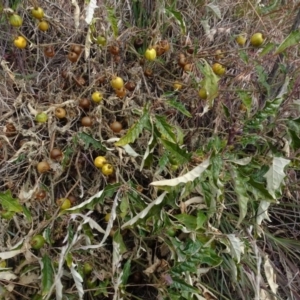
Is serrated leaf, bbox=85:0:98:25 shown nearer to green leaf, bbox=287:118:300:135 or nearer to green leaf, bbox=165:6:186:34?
green leaf, bbox=165:6:186:34

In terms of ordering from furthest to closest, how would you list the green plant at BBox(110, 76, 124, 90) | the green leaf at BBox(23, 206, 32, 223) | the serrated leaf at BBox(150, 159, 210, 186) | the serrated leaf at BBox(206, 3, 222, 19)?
the serrated leaf at BBox(206, 3, 222, 19) < the green plant at BBox(110, 76, 124, 90) < the green leaf at BBox(23, 206, 32, 223) < the serrated leaf at BBox(150, 159, 210, 186)

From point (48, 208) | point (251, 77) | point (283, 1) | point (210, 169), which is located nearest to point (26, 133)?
point (48, 208)

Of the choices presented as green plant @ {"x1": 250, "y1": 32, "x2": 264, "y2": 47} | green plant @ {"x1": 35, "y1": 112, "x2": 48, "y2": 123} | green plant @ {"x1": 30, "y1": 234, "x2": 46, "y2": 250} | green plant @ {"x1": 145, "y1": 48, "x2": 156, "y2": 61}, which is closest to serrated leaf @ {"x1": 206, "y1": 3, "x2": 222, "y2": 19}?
green plant @ {"x1": 250, "y1": 32, "x2": 264, "y2": 47}

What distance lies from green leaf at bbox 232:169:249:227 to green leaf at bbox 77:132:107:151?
13.9 inches

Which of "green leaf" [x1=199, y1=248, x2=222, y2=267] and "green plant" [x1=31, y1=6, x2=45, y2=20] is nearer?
"green leaf" [x1=199, y1=248, x2=222, y2=267]

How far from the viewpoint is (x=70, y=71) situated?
4.46 ft

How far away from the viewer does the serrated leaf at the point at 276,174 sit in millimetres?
1101

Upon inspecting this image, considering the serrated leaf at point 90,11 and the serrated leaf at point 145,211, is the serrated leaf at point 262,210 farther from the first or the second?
the serrated leaf at point 90,11

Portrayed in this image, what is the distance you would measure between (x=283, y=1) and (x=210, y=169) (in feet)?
2.89

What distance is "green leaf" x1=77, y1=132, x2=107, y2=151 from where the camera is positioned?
1.25 meters

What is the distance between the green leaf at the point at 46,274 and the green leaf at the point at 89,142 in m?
0.29

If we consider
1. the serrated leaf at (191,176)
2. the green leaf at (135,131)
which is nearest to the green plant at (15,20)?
the green leaf at (135,131)

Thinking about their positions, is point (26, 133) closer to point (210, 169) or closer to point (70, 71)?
point (70, 71)

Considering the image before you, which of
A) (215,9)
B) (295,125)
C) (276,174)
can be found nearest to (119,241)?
(276,174)
